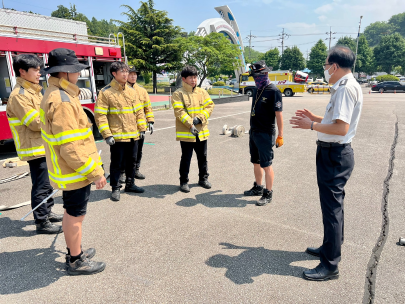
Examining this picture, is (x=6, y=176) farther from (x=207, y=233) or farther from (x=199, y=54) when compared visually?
(x=199, y=54)

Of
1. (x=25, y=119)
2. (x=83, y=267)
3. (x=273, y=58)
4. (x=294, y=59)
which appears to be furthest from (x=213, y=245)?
(x=273, y=58)

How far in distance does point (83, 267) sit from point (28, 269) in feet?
2.01

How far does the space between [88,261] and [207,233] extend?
1.36 m

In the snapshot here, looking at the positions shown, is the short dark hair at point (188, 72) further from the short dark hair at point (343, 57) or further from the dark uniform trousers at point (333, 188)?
the dark uniform trousers at point (333, 188)

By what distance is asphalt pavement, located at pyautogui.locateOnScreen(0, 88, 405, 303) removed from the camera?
247 cm

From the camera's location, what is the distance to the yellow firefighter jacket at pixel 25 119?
333 cm

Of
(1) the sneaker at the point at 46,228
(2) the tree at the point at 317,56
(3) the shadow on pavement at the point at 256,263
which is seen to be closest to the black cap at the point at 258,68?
(3) the shadow on pavement at the point at 256,263

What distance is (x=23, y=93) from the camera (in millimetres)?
3371

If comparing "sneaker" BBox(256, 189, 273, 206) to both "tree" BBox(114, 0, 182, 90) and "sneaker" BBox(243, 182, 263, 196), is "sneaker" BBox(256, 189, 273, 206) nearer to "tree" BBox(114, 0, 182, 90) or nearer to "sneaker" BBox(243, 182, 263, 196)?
"sneaker" BBox(243, 182, 263, 196)

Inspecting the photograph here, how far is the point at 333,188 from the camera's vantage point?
2.52m

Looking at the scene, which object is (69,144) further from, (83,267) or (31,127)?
(31,127)

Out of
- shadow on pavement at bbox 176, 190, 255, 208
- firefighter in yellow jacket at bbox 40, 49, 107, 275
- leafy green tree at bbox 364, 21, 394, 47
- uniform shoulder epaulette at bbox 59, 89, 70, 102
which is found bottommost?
shadow on pavement at bbox 176, 190, 255, 208

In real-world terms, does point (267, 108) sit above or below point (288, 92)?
below

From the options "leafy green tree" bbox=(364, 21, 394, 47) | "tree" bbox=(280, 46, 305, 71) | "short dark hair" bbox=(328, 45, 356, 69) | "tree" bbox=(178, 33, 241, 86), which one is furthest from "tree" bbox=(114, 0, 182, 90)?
"leafy green tree" bbox=(364, 21, 394, 47)
